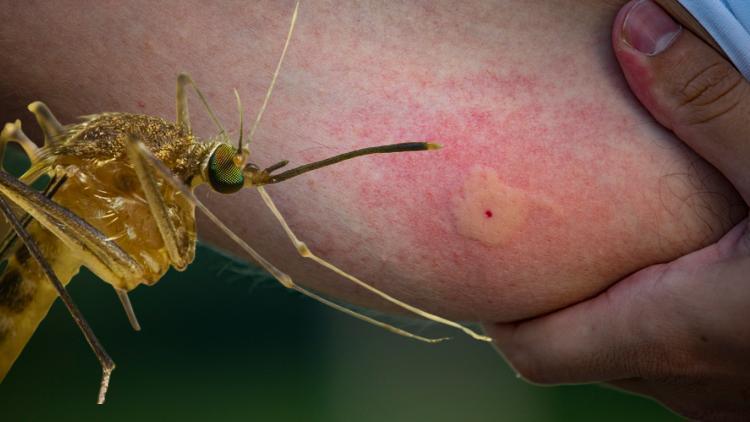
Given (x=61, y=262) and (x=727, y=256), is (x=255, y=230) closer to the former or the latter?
(x=61, y=262)

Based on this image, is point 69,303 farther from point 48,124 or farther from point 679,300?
point 679,300

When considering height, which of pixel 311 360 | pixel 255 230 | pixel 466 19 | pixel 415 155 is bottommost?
pixel 311 360

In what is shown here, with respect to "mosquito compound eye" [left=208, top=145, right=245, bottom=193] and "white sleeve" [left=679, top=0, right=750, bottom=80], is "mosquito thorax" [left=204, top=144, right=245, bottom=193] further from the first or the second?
"white sleeve" [left=679, top=0, right=750, bottom=80]

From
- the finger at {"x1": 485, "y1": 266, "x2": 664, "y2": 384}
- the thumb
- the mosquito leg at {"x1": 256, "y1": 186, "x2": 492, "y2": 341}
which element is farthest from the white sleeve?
the mosquito leg at {"x1": 256, "y1": 186, "x2": 492, "y2": 341}

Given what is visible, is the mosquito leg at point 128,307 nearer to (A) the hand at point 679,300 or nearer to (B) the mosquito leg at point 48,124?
(B) the mosquito leg at point 48,124

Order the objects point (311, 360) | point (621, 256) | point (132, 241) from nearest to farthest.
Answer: point (132, 241) → point (621, 256) → point (311, 360)

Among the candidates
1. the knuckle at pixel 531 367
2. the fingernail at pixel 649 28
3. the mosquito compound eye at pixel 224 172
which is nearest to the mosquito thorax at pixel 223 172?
the mosquito compound eye at pixel 224 172

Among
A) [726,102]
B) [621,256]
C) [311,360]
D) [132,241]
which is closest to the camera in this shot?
[132,241]

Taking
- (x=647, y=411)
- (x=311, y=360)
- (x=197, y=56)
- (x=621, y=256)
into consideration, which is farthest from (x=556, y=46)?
(x=647, y=411)
